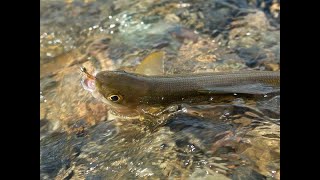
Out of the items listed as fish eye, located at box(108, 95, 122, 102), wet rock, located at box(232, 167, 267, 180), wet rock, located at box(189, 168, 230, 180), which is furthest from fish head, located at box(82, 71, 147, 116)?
wet rock, located at box(232, 167, 267, 180)

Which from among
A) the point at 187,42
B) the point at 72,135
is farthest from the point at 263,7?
the point at 72,135

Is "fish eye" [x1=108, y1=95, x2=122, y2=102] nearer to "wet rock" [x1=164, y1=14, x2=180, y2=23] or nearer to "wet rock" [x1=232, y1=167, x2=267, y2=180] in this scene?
"wet rock" [x1=232, y1=167, x2=267, y2=180]

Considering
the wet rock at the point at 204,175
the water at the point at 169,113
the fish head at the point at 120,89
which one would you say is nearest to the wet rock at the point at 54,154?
the water at the point at 169,113

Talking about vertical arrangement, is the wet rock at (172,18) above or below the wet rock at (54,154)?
above

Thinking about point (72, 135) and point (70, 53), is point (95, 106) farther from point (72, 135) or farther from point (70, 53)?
point (70, 53)

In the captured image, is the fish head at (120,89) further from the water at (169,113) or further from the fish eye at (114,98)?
the water at (169,113)
